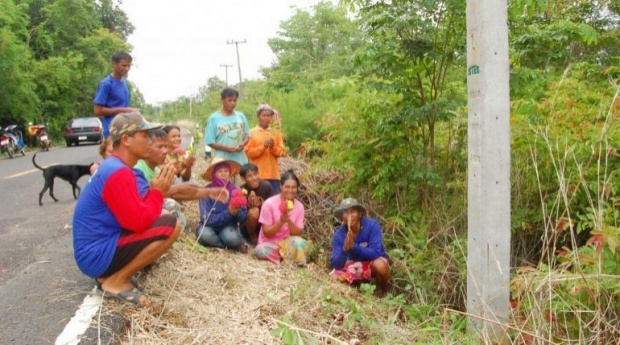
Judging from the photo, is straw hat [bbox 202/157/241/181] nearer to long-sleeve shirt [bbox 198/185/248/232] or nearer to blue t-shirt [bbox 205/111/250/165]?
long-sleeve shirt [bbox 198/185/248/232]

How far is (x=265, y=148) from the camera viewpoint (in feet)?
21.3

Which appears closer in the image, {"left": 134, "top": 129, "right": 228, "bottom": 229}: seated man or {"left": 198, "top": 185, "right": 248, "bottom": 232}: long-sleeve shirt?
{"left": 134, "top": 129, "right": 228, "bottom": 229}: seated man

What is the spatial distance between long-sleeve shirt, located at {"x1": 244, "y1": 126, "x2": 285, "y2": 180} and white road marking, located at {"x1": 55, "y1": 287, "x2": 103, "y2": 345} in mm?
2929

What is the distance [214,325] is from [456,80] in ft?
12.9

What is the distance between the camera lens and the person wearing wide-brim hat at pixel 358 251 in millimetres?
5262

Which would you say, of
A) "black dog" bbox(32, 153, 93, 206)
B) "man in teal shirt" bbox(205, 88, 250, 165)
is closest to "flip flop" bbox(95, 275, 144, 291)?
"man in teal shirt" bbox(205, 88, 250, 165)

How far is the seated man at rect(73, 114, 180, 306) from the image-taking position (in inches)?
137

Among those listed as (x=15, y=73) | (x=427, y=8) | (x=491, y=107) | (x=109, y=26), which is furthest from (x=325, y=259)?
(x=109, y=26)

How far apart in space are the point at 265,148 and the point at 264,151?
48mm

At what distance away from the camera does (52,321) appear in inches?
138

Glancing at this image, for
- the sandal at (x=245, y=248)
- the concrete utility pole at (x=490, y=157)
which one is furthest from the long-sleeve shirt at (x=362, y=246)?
the concrete utility pole at (x=490, y=157)

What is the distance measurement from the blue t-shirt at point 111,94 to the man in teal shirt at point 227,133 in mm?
984

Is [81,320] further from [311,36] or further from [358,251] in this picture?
[311,36]

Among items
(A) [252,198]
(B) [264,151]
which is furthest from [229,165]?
(B) [264,151]
